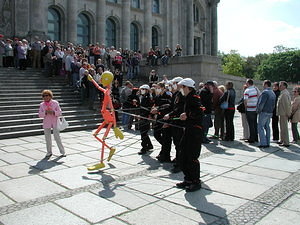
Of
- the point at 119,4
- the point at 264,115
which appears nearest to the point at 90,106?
the point at 264,115

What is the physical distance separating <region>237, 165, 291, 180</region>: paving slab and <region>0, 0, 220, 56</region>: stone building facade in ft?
66.4

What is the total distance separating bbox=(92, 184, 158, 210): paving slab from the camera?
4.95m

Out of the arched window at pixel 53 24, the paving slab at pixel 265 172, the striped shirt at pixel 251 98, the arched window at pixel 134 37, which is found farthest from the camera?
the arched window at pixel 134 37

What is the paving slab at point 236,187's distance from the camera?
539cm

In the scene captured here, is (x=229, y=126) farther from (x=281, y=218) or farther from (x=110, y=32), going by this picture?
(x=110, y=32)

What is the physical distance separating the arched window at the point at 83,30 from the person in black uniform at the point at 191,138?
24.2m

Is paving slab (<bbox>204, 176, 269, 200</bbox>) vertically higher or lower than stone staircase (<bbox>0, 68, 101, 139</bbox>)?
lower

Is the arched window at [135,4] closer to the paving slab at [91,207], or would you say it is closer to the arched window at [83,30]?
the arched window at [83,30]

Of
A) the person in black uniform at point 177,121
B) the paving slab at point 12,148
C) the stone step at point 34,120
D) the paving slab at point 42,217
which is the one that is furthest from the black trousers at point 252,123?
the paving slab at point 42,217

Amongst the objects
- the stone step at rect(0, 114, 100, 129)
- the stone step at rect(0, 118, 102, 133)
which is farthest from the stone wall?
the stone step at rect(0, 118, 102, 133)

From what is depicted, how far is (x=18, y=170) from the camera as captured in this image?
6848 mm

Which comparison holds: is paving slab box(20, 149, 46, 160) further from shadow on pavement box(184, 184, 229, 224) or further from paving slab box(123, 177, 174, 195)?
shadow on pavement box(184, 184, 229, 224)

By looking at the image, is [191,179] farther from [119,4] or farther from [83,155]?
[119,4]

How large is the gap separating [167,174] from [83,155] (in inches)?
109
